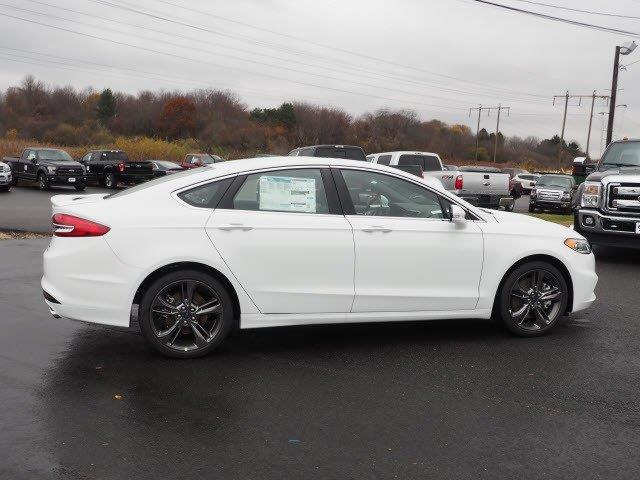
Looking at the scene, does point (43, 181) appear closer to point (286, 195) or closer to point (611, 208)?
point (611, 208)

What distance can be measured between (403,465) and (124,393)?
2.08 m

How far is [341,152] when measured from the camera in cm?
1897

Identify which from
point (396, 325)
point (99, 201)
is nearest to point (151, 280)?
point (99, 201)

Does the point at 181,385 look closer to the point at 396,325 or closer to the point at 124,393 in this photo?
the point at 124,393

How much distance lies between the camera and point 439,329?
6711 mm

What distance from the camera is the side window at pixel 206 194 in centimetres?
559

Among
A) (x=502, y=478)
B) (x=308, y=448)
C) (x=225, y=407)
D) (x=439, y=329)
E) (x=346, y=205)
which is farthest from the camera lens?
(x=439, y=329)

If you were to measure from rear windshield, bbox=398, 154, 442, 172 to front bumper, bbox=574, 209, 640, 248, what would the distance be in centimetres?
882

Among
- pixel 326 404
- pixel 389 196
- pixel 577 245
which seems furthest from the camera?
pixel 577 245

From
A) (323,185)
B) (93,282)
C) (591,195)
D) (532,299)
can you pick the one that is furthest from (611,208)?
(93,282)

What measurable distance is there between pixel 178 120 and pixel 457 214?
71.4 m

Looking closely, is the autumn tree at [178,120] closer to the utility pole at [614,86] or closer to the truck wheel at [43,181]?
the truck wheel at [43,181]

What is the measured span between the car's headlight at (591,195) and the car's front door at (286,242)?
6.92 m

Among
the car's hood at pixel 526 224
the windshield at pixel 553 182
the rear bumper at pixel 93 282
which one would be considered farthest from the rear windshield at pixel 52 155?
the car's hood at pixel 526 224
